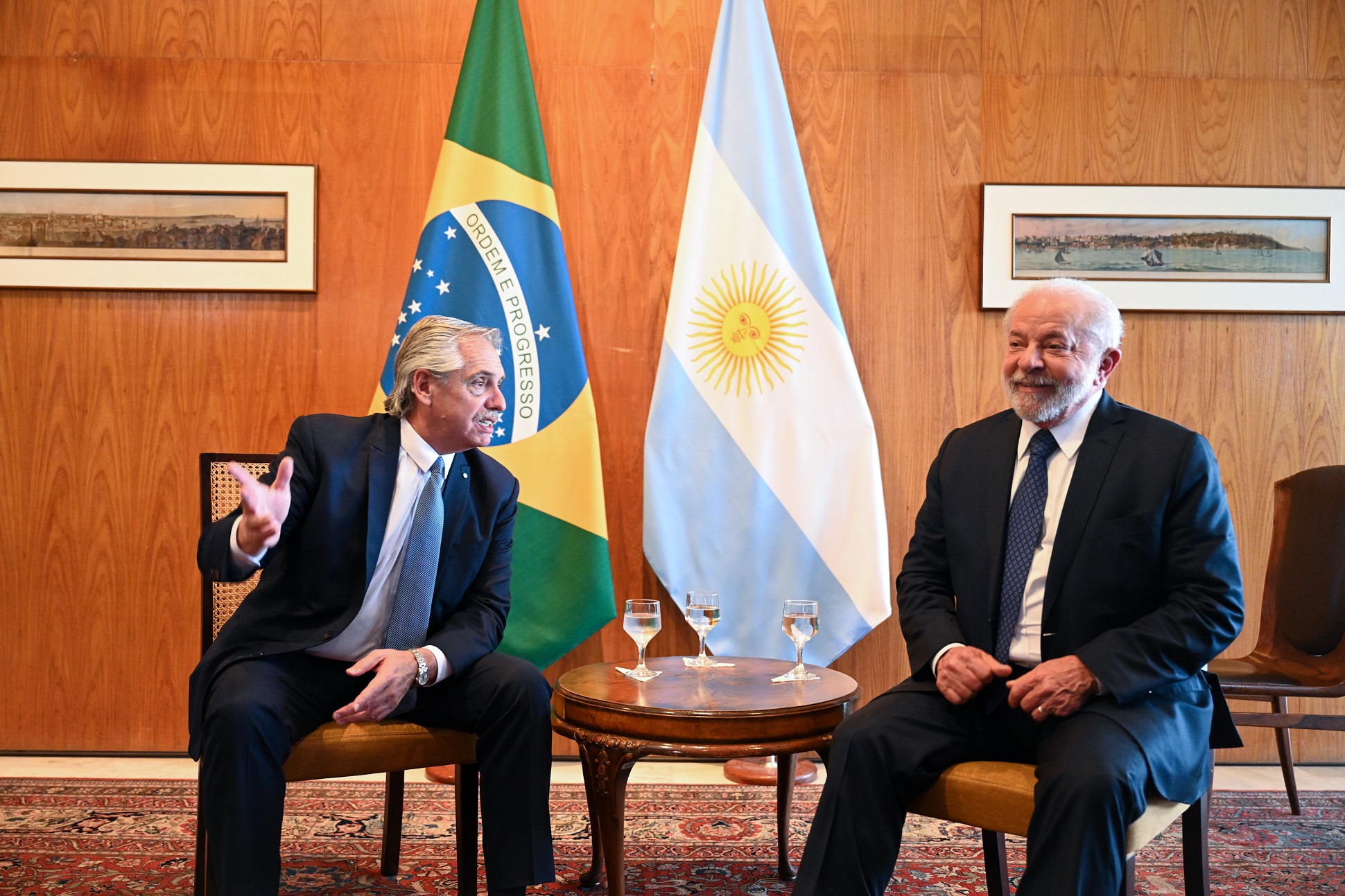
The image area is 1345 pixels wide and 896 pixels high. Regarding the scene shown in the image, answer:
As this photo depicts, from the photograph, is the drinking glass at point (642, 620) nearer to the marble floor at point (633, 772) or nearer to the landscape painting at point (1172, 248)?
the marble floor at point (633, 772)

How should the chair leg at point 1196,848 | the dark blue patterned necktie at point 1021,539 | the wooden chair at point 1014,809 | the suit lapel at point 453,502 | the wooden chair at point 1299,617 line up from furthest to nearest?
the wooden chair at point 1299,617, the suit lapel at point 453,502, the dark blue patterned necktie at point 1021,539, the chair leg at point 1196,848, the wooden chair at point 1014,809

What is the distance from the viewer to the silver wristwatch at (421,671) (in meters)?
2.29

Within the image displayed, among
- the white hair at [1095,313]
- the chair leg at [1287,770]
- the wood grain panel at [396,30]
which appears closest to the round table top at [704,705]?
the white hair at [1095,313]

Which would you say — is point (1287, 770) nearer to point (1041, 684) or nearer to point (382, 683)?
point (1041, 684)

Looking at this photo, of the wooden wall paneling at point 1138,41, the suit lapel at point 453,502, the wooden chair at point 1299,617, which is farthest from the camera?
the wooden wall paneling at point 1138,41

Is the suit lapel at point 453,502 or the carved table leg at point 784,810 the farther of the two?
the carved table leg at point 784,810

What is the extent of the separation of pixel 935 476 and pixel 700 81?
2.15 m

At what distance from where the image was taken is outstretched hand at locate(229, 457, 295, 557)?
209cm

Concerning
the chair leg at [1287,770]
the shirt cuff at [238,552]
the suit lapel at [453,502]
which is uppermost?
the suit lapel at [453,502]

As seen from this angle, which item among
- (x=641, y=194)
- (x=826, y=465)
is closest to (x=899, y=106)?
(x=641, y=194)

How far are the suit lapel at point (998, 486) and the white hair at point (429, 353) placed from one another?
121 cm

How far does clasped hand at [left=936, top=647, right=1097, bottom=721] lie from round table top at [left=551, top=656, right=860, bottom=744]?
0.29 meters

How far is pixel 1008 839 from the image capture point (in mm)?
3266

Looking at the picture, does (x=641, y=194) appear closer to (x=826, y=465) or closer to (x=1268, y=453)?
(x=826, y=465)
